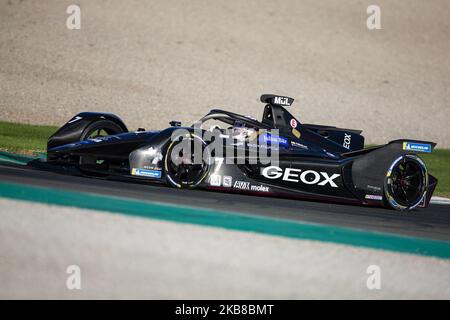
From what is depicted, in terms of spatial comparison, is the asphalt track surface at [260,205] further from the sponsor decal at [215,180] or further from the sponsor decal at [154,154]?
the sponsor decal at [154,154]

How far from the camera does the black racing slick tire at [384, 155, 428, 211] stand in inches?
314

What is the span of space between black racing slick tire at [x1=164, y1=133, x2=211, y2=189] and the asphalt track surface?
13 cm

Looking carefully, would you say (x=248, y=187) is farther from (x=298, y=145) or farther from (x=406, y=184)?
(x=406, y=184)

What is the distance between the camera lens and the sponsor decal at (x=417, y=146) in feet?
26.1

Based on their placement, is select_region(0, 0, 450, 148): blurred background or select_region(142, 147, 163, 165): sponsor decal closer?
select_region(142, 147, 163, 165): sponsor decal

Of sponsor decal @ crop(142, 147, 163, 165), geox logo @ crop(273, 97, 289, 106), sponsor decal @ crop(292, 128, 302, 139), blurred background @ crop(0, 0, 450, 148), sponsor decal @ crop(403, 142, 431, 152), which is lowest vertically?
sponsor decal @ crop(142, 147, 163, 165)

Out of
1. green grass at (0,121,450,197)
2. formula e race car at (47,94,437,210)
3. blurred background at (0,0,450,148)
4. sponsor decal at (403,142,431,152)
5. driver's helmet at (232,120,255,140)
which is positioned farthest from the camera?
blurred background at (0,0,450,148)

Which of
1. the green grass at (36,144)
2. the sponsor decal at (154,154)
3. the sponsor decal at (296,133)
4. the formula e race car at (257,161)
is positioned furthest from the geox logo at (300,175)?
the green grass at (36,144)

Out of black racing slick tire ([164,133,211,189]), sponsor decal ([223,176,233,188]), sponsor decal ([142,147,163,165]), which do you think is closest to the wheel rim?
black racing slick tire ([164,133,211,189])

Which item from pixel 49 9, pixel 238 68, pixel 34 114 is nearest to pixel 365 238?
pixel 34 114

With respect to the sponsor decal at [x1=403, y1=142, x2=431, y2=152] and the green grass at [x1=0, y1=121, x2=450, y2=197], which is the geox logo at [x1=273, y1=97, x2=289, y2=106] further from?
the green grass at [x1=0, y1=121, x2=450, y2=197]

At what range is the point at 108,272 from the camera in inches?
182

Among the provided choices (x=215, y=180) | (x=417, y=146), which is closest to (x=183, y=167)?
(x=215, y=180)
